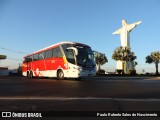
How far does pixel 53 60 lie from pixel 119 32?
58556mm

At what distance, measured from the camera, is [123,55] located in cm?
6681

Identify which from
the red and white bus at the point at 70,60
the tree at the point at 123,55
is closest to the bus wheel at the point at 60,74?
the red and white bus at the point at 70,60

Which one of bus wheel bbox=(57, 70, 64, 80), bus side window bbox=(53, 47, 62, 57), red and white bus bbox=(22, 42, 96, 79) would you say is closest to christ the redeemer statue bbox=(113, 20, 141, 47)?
red and white bus bbox=(22, 42, 96, 79)

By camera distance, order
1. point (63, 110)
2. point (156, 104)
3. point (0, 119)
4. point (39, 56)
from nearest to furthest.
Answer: point (0, 119) < point (63, 110) < point (156, 104) < point (39, 56)

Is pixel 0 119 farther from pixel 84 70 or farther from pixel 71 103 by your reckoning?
pixel 84 70

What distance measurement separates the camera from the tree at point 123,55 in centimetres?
6625

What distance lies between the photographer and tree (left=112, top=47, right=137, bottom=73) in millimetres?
66250

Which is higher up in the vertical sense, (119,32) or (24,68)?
(119,32)

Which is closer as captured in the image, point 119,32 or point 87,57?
point 87,57

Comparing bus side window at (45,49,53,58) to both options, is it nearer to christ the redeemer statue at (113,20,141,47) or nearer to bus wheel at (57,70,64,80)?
bus wheel at (57,70,64,80)

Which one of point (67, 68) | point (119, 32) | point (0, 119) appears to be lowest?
point (0, 119)

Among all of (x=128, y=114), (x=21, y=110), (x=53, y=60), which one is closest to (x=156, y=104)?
(x=128, y=114)

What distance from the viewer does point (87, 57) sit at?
21.9 m

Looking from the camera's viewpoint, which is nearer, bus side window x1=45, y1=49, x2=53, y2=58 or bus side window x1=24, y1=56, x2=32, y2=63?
bus side window x1=45, y1=49, x2=53, y2=58
